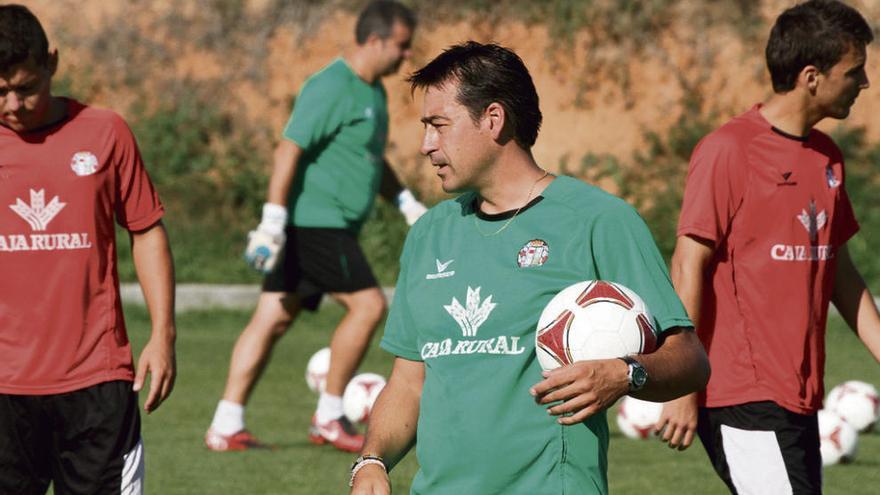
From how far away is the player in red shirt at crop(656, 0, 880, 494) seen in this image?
546 cm

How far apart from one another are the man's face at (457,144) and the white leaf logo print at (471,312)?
29 centimetres

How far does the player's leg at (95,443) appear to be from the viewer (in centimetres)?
534

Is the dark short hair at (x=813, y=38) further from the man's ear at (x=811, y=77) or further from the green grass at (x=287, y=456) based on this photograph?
the green grass at (x=287, y=456)

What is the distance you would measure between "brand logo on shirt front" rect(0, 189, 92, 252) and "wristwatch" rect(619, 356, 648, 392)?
244 centimetres

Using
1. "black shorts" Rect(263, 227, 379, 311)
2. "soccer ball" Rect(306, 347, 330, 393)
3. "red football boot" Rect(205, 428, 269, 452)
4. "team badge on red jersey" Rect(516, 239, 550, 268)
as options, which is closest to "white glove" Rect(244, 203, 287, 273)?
"black shorts" Rect(263, 227, 379, 311)

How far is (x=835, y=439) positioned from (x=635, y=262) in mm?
5352

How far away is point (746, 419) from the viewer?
18.1ft

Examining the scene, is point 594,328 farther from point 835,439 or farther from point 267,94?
point 267,94

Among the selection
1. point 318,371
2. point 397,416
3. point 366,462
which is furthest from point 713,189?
point 318,371

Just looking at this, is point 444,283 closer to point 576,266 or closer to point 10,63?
point 576,266

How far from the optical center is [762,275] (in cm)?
552

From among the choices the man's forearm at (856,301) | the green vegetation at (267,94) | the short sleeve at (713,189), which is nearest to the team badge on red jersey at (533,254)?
the short sleeve at (713,189)

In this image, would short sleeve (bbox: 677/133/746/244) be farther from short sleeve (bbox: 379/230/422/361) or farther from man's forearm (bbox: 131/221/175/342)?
man's forearm (bbox: 131/221/175/342)

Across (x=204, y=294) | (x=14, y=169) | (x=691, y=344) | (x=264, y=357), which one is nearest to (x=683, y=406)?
(x=691, y=344)
